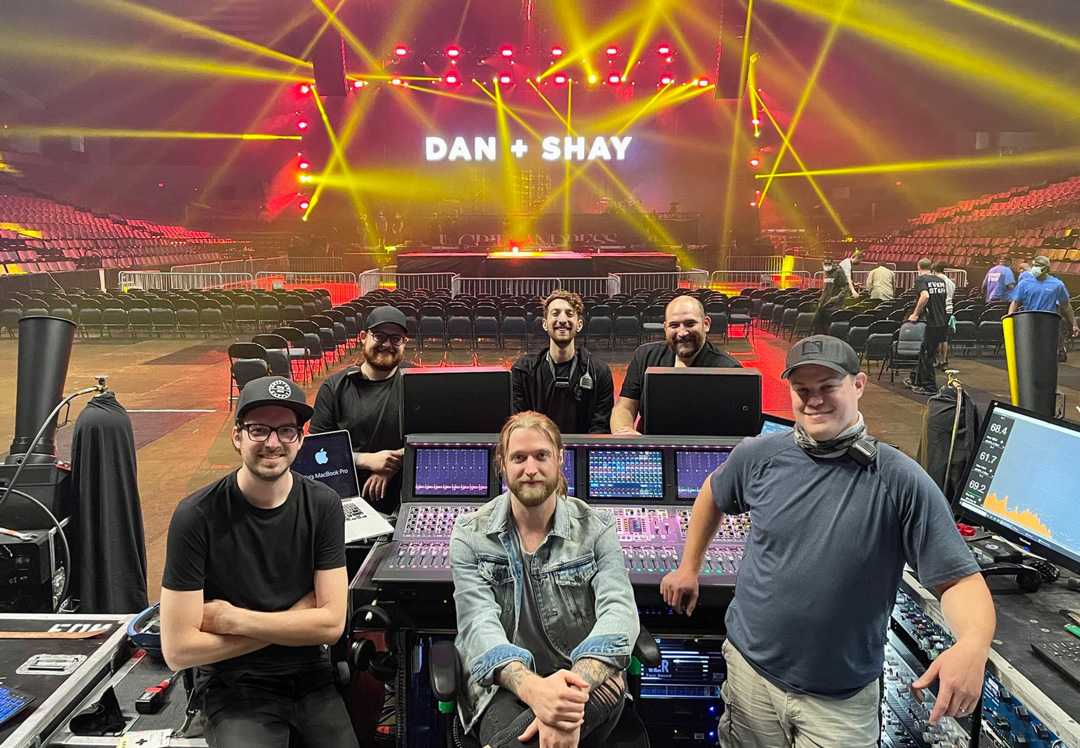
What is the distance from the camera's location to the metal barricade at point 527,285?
1941cm

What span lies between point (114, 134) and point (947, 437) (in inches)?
1381

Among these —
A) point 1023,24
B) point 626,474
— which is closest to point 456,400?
point 626,474

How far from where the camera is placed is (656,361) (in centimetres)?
474

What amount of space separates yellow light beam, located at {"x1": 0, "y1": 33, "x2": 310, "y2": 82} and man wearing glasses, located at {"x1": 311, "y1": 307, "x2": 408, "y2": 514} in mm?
26101

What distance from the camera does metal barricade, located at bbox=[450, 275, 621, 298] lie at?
19406 millimetres

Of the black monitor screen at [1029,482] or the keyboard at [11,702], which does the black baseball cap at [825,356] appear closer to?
the black monitor screen at [1029,482]

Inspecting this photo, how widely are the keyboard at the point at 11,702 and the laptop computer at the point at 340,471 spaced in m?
1.32

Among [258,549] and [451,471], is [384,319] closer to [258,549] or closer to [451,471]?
[451,471]

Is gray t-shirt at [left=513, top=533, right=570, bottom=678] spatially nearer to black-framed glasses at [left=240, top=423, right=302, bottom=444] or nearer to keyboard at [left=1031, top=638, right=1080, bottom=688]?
black-framed glasses at [left=240, top=423, right=302, bottom=444]

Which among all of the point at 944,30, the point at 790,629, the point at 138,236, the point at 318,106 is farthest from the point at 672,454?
the point at 138,236

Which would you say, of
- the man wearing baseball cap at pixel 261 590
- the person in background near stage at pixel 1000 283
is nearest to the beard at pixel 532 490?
the man wearing baseball cap at pixel 261 590

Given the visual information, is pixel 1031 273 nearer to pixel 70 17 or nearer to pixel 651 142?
pixel 651 142

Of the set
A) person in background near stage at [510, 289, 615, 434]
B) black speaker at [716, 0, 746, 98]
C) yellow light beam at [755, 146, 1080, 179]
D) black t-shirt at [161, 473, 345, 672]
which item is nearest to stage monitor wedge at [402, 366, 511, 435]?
black t-shirt at [161, 473, 345, 672]

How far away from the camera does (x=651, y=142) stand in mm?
29672
